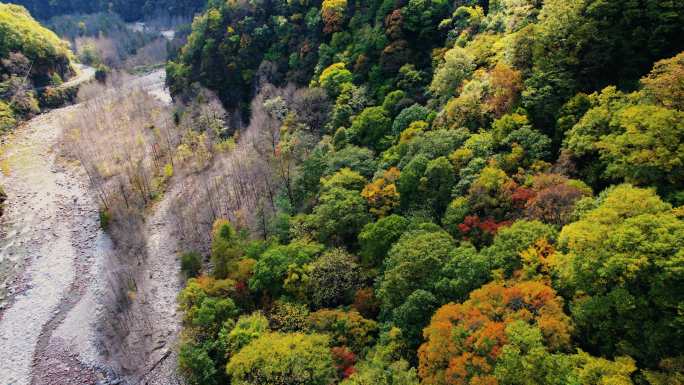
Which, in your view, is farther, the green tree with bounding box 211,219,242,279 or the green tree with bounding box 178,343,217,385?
the green tree with bounding box 211,219,242,279

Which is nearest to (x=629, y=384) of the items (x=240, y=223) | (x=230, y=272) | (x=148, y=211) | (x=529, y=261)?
(x=529, y=261)

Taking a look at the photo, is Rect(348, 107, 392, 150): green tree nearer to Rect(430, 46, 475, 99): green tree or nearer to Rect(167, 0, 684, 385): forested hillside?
Rect(167, 0, 684, 385): forested hillside

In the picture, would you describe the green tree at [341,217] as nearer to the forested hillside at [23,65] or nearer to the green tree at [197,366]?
the green tree at [197,366]

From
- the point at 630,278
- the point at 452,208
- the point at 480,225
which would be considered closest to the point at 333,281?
the point at 452,208

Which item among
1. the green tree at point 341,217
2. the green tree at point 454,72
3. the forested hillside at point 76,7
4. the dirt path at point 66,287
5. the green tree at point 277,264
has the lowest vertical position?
the dirt path at point 66,287

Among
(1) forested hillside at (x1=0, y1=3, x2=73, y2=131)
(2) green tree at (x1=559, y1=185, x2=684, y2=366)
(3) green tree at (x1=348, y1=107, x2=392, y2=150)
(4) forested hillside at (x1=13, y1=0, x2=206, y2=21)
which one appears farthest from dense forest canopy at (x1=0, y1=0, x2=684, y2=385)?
(4) forested hillside at (x1=13, y1=0, x2=206, y2=21)

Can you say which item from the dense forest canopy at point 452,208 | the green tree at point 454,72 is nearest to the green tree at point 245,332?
the dense forest canopy at point 452,208
